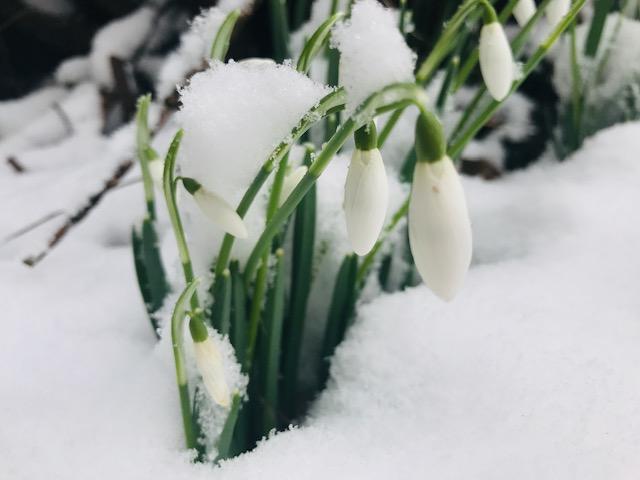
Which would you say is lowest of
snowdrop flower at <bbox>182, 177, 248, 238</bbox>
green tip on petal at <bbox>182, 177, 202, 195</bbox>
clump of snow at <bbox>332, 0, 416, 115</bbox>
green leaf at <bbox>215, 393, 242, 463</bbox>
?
green leaf at <bbox>215, 393, 242, 463</bbox>

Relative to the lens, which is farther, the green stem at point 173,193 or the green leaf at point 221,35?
the green leaf at point 221,35

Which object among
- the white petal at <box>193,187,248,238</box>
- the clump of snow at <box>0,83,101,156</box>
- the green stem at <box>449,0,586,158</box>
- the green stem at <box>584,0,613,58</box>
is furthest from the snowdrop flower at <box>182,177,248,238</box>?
the clump of snow at <box>0,83,101,156</box>

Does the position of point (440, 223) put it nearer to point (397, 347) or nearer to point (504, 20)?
point (397, 347)

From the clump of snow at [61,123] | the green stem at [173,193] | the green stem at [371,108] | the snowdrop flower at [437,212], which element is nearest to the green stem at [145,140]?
the green stem at [173,193]

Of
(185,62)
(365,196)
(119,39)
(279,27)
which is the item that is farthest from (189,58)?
(365,196)

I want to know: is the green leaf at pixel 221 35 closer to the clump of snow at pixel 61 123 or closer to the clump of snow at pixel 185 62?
the clump of snow at pixel 185 62

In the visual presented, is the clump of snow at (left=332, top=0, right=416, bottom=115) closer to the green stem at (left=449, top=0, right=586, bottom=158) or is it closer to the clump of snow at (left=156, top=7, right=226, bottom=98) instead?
the green stem at (left=449, top=0, right=586, bottom=158)

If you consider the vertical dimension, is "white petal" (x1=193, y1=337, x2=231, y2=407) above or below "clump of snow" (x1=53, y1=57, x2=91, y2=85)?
above
